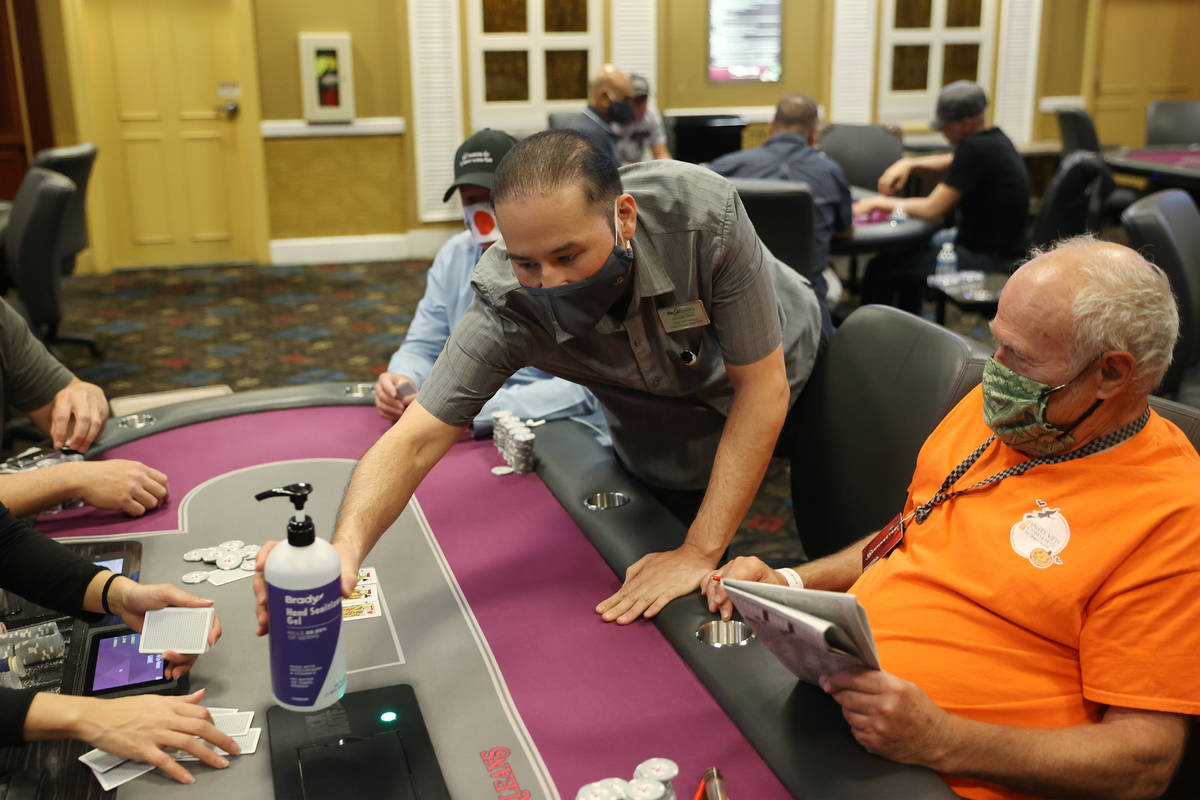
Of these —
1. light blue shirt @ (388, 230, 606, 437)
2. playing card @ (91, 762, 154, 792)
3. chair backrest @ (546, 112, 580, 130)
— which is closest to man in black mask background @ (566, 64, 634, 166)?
chair backrest @ (546, 112, 580, 130)

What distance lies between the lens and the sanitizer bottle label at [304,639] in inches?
43.1

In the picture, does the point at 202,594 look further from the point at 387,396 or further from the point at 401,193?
the point at 401,193

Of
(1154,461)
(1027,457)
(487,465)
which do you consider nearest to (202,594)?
(487,465)

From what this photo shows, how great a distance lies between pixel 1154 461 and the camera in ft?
4.24

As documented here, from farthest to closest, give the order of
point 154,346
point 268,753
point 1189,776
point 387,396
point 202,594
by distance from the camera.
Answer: point 154,346 → point 387,396 → point 202,594 → point 1189,776 → point 268,753

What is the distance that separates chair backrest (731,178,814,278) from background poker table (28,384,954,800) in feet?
5.03

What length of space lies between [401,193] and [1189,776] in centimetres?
706

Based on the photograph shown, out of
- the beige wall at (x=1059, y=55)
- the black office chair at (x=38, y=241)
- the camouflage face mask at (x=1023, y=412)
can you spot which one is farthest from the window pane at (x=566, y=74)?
the camouflage face mask at (x=1023, y=412)

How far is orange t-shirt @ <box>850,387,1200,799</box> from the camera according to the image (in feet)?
3.87

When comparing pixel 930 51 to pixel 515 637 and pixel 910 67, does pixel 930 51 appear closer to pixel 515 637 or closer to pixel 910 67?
pixel 910 67

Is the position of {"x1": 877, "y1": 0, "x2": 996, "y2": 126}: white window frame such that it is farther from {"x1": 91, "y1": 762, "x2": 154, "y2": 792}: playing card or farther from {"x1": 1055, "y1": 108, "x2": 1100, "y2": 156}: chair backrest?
{"x1": 91, "y1": 762, "x2": 154, "y2": 792}: playing card

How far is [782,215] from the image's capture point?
3.45 meters

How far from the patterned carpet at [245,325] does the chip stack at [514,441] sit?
149cm

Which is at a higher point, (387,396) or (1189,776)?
(387,396)
